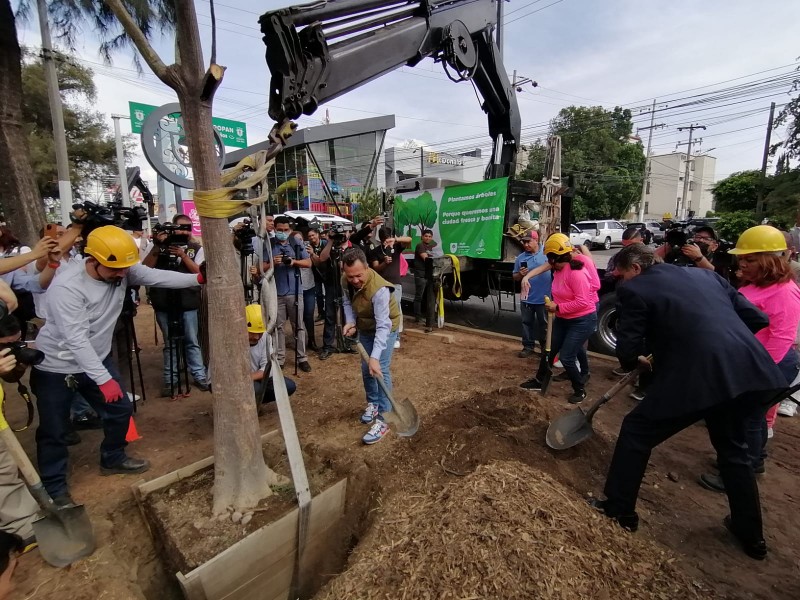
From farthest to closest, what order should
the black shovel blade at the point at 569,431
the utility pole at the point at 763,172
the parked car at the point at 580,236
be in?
the parked car at the point at 580,236 → the utility pole at the point at 763,172 → the black shovel blade at the point at 569,431

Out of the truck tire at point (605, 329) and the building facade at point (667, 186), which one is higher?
the building facade at point (667, 186)

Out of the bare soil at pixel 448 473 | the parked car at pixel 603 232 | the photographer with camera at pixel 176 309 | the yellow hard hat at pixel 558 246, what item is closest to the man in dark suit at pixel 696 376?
the bare soil at pixel 448 473

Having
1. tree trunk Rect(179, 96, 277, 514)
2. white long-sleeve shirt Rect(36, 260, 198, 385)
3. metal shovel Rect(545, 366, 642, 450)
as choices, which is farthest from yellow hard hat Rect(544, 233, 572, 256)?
white long-sleeve shirt Rect(36, 260, 198, 385)

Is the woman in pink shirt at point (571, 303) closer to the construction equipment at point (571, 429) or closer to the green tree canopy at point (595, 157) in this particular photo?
the construction equipment at point (571, 429)

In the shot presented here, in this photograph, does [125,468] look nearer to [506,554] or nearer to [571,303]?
[506,554]

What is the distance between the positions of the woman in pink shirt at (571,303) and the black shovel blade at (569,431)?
950 mm

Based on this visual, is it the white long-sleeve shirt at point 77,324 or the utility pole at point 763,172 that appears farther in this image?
the utility pole at point 763,172

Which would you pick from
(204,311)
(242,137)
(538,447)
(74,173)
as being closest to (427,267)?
(204,311)

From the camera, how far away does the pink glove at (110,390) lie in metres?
2.62

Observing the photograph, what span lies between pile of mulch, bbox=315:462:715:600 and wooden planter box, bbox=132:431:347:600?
0.46 m

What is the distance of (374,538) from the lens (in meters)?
2.41

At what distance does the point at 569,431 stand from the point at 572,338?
1.17m

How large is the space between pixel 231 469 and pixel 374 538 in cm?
97

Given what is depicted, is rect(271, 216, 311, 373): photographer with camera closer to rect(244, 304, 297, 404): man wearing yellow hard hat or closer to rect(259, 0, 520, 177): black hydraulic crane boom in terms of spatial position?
rect(244, 304, 297, 404): man wearing yellow hard hat
